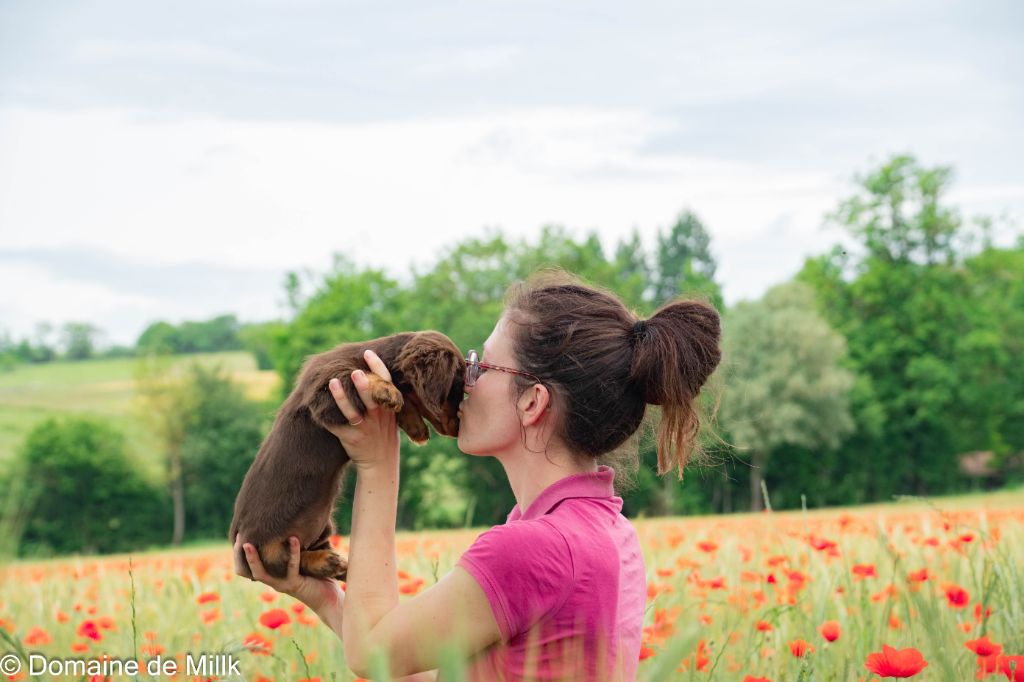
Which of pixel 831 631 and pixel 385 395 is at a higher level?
pixel 385 395

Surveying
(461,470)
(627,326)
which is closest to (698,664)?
(627,326)

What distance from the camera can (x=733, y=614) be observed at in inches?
168

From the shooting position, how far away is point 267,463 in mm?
2910

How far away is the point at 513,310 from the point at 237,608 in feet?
8.63

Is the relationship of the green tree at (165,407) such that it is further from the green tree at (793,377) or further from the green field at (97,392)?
the green tree at (793,377)

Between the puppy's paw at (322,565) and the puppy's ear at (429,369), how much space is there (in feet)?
1.79

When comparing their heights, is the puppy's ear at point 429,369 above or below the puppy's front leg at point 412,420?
above

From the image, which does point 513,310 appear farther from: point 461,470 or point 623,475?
point 461,470

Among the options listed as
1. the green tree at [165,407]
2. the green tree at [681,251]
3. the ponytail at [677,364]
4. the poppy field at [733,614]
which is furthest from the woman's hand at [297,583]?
the green tree at [681,251]

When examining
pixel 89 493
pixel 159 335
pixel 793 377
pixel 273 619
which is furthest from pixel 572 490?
pixel 159 335

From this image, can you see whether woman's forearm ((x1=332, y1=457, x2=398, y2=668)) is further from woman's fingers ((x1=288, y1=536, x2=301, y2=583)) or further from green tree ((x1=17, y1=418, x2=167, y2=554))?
green tree ((x1=17, y1=418, x2=167, y2=554))

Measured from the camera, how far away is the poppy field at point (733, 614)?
286 cm

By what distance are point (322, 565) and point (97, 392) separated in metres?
60.7

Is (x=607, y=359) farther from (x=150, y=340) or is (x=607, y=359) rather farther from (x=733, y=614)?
(x=150, y=340)
